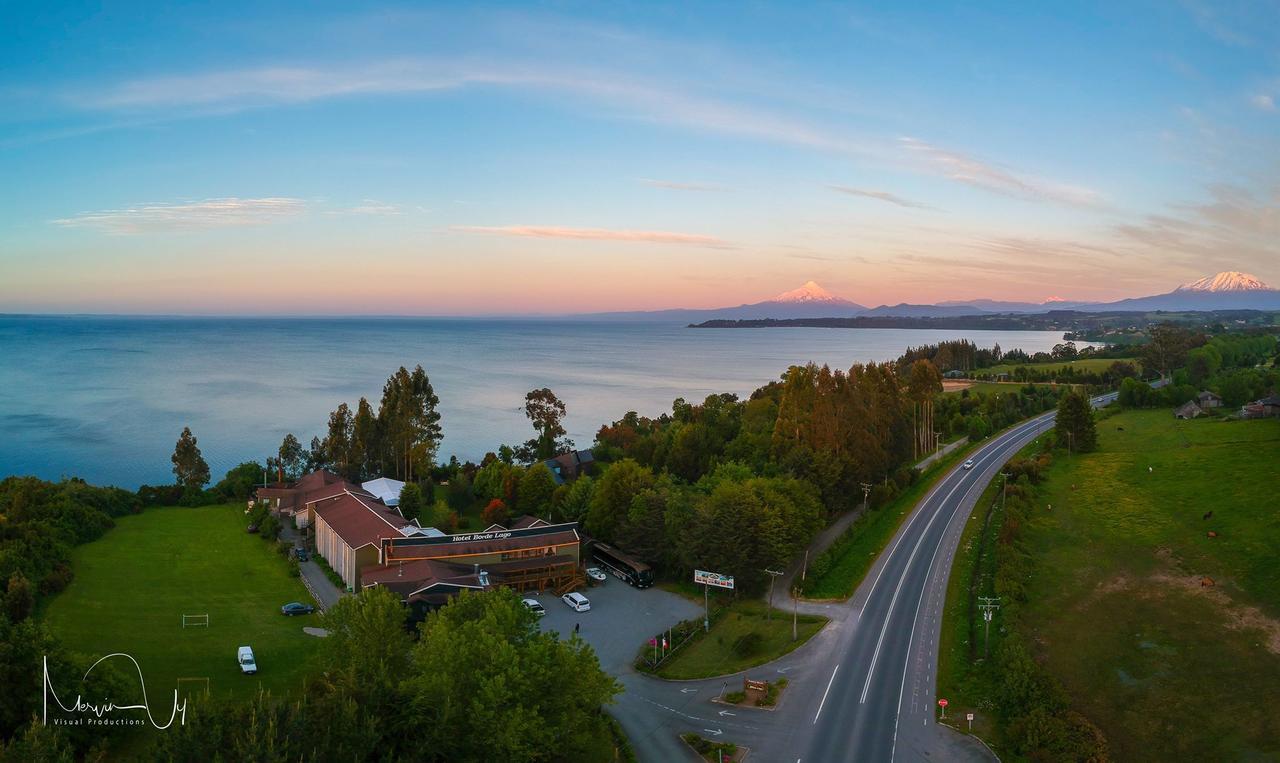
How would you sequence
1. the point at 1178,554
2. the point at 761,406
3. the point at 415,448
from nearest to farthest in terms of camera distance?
1. the point at 1178,554
2. the point at 415,448
3. the point at 761,406

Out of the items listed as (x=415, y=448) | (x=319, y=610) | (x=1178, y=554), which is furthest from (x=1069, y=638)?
(x=415, y=448)

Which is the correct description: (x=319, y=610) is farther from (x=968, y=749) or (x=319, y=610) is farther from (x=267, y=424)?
(x=267, y=424)

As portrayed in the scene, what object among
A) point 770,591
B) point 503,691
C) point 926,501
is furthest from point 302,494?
point 926,501

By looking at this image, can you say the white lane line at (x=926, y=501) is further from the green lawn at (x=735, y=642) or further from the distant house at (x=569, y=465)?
the distant house at (x=569, y=465)

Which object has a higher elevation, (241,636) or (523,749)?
(523,749)

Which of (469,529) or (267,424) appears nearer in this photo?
(469,529)

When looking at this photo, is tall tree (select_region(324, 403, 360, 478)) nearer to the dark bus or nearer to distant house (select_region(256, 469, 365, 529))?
distant house (select_region(256, 469, 365, 529))

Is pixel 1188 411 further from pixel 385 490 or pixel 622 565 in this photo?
pixel 385 490
